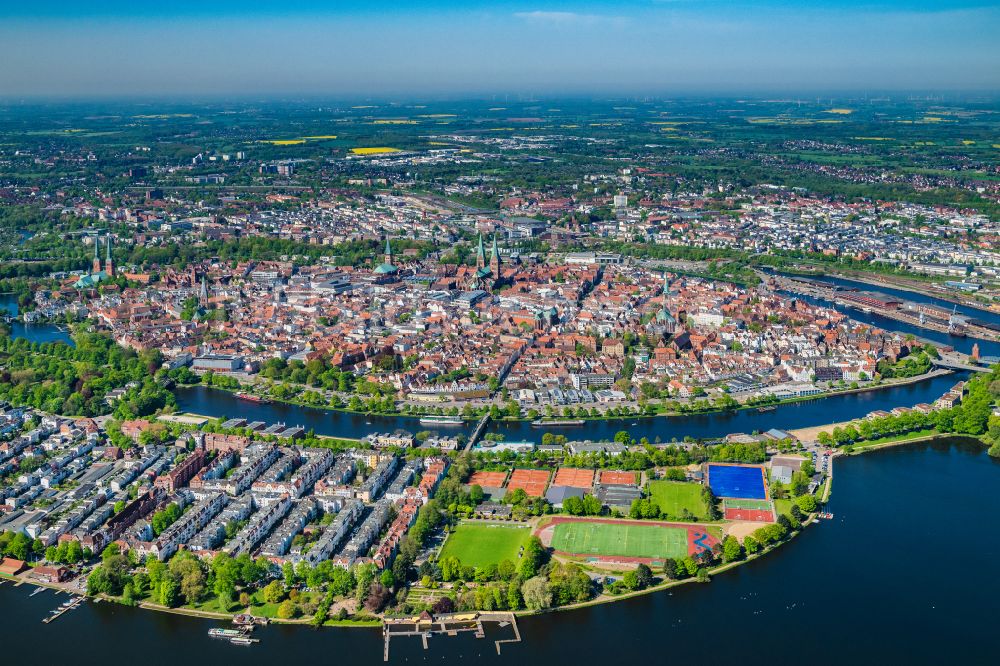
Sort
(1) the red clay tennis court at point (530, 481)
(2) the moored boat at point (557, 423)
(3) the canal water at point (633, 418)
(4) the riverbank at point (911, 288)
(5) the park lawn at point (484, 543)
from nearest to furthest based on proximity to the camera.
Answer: (5) the park lawn at point (484, 543) < (1) the red clay tennis court at point (530, 481) < (3) the canal water at point (633, 418) < (2) the moored boat at point (557, 423) < (4) the riverbank at point (911, 288)

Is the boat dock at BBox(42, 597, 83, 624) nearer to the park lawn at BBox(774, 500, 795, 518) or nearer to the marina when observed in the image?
the marina

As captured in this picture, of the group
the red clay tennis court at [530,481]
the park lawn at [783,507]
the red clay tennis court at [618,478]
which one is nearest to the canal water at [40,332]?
the red clay tennis court at [530,481]

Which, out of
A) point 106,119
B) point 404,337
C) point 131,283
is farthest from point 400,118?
point 404,337

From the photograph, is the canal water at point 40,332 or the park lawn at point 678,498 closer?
the park lawn at point 678,498

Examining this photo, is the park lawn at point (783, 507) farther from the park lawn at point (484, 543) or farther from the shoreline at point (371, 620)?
the park lawn at point (484, 543)

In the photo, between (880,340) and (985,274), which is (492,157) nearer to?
(985,274)

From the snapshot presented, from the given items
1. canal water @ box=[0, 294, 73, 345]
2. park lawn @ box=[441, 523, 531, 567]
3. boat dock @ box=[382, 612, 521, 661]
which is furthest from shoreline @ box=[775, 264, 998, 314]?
canal water @ box=[0, 294, 73, 345]

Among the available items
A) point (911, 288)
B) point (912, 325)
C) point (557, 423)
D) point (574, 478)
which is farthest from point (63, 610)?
point (911, 288)

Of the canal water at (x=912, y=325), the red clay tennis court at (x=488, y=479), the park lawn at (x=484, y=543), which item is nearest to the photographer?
the park lawn at (x=484, y=543)
